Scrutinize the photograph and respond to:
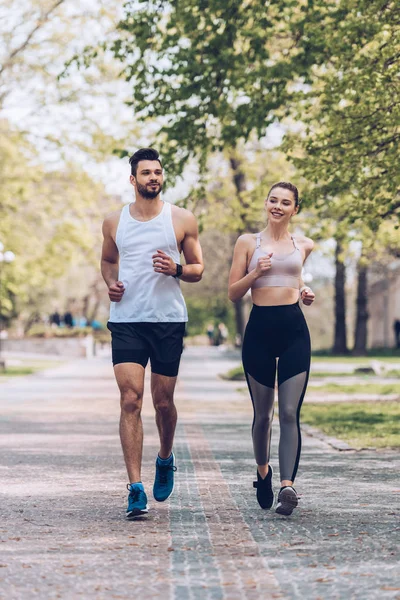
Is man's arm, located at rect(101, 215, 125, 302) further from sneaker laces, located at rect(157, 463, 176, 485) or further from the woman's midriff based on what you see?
sneaker laces, located at rect(157, 463, 176, 485)

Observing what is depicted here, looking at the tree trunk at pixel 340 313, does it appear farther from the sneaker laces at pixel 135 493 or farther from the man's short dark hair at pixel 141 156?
the sneaker laces at pixel 135 493

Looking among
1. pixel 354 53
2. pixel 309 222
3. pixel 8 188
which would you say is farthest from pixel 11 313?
pixel 354 53

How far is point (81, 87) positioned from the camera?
32.7 meters

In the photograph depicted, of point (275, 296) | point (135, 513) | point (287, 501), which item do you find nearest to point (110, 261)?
A: point (275, 296)

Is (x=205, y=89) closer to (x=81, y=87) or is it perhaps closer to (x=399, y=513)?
(x=399, y=513)

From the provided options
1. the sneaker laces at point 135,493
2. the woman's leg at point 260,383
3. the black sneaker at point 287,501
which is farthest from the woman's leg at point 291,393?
the sneaker laces at point 135,493

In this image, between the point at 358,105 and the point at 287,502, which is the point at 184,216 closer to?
the point at 287,502

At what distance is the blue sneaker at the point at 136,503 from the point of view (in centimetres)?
703

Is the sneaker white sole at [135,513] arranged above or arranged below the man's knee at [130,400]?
below

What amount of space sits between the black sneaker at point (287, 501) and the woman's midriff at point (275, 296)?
1089mm

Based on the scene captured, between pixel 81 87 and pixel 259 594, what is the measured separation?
2863 cm

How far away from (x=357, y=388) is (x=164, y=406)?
18627 mm

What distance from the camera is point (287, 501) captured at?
280 inches

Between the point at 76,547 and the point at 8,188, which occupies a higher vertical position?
the point at 8,188
